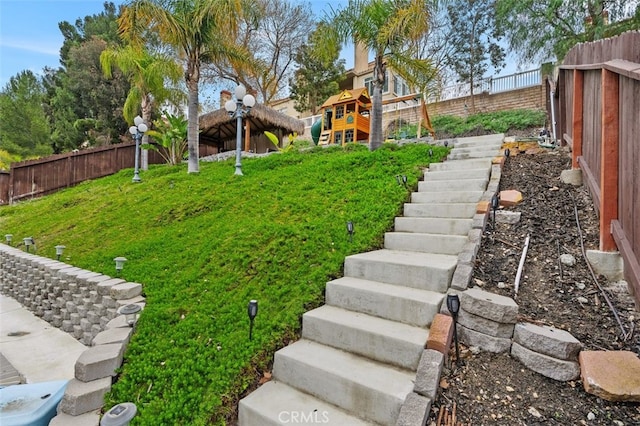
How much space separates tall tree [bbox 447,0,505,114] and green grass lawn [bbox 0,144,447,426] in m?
12.6

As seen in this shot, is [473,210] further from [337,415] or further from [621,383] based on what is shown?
[337,415]

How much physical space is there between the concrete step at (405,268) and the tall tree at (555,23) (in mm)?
12171

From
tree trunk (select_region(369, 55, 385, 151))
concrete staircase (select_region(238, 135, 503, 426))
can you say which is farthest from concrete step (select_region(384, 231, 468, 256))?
tree trunk (select_region(369, 55, 385, 151))

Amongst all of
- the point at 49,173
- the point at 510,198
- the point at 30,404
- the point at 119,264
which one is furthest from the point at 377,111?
the point at 49,173

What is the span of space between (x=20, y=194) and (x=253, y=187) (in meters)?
13.3

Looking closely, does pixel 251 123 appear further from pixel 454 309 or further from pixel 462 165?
pixel 454 309

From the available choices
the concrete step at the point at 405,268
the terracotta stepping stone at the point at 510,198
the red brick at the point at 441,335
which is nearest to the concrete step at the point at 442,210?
the terracotta stepping stone at the point at 510,198

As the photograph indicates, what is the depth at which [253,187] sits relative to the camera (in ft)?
21.0

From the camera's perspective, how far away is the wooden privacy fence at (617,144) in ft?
6.75

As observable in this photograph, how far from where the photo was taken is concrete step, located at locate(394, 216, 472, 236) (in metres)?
3.48

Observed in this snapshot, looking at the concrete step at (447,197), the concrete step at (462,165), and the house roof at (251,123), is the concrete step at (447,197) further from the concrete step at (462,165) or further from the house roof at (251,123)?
the house roof at (251,123)

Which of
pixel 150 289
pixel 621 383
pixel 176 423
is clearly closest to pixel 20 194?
pixel 150 289

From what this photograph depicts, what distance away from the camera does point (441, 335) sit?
2.14 meters

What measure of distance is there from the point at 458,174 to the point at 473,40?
52.2ft
